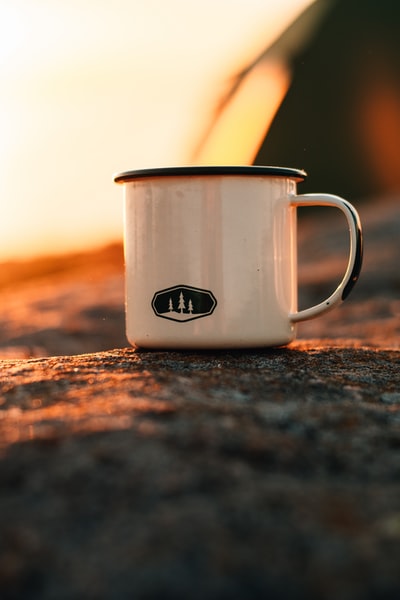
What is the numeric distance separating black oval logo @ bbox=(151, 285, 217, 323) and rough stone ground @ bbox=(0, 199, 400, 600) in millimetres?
116

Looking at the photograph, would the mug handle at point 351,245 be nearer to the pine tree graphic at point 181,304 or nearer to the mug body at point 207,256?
the mug body at point 207,256

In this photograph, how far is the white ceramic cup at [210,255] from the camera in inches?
55.0

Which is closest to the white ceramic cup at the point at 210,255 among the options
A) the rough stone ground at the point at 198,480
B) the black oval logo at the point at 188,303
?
the black oval logo at the point at 188,303

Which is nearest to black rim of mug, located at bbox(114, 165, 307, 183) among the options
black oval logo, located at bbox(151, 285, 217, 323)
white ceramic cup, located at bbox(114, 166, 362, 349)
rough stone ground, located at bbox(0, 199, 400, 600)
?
white ceramic cup, located at bbox(114, 166, 362, 349)

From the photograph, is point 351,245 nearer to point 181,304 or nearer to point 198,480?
point 181,304

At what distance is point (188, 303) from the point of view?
140 cm

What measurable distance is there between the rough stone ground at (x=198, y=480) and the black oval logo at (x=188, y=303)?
12 cm

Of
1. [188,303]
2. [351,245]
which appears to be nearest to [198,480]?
[188,303]

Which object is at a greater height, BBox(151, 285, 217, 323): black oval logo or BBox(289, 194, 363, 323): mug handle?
BBox(289, 194, 363, 323): mug handle

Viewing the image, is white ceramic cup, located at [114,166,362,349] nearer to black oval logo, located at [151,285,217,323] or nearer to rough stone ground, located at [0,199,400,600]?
black oval logo, located at [151,285,217,323]

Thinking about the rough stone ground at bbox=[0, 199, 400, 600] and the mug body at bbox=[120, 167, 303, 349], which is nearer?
the rough stone ground at bbox=[0, 199, 400, 600]

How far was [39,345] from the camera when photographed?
309 cm

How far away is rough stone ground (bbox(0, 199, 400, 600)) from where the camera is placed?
23.8 inches

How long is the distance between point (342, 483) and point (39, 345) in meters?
2.47
